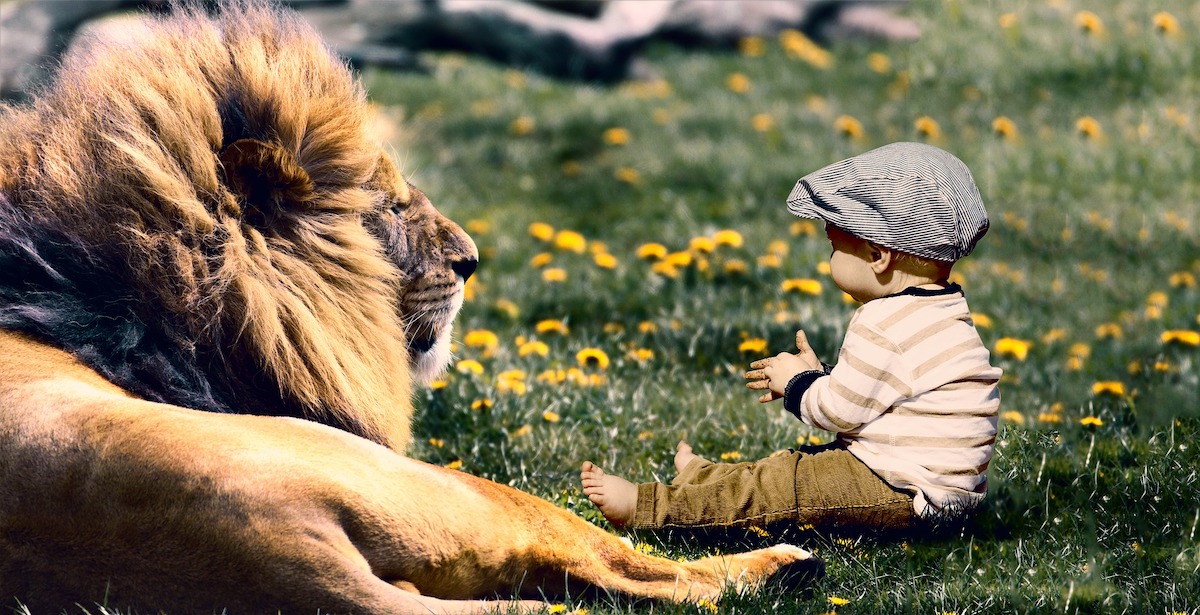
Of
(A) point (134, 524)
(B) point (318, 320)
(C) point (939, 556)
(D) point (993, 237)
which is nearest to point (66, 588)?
(A) point (134, 524)

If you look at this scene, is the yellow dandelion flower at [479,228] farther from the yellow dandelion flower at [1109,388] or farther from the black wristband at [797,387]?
the black wristband at [797,387]

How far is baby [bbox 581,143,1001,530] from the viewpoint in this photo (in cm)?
303

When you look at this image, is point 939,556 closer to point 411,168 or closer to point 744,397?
point 744,397

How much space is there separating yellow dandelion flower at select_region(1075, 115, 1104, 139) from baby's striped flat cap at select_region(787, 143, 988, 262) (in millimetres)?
5050

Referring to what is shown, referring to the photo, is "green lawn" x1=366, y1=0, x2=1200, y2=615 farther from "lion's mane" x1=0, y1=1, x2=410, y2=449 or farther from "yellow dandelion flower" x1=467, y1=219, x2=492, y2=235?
"lion's mane" x1=0, y1=1, x2=410, y2=449

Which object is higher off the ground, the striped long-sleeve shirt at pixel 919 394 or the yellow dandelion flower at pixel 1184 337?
the striped long-sleeve shirt at pixel 919 394

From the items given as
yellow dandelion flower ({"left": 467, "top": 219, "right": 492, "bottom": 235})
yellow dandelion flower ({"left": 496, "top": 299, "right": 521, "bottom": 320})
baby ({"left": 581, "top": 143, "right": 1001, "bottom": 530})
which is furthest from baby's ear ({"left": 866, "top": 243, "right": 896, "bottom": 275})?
yellow dandelion flower ({"left": 467, "top": 219, "right": 492, "bottom": 235})

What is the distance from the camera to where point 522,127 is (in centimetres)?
873

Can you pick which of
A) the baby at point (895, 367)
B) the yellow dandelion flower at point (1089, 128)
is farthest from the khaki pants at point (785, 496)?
the yellow dandelion flower at point (1089, 128)

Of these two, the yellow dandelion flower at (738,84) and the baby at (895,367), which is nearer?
the baby at (895,367)

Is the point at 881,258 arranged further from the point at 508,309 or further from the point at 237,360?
the point at 508,309

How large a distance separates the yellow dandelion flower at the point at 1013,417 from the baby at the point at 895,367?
128cm

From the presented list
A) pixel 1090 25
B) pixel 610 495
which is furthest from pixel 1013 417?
pixel 1090 25

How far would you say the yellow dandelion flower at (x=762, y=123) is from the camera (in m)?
8.80
